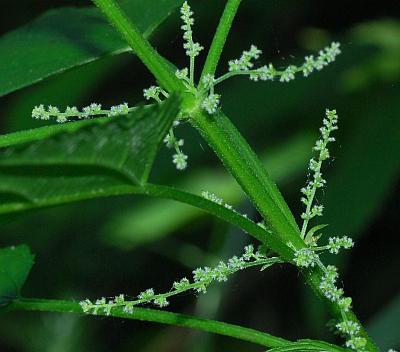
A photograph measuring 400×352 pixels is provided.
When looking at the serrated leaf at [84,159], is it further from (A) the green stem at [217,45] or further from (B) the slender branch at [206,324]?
(B) the slender branch at [206,324]

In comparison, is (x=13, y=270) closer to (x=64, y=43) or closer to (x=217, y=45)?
(x=64, y=43)

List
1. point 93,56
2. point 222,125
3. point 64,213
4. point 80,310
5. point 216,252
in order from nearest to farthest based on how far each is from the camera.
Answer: point 222,125 → point 80,310 → point 93,56 → point 216,252 → point 64,213

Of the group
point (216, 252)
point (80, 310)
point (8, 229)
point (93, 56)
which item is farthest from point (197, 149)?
point (80, 310)

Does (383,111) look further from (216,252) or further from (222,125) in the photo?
(222,125)

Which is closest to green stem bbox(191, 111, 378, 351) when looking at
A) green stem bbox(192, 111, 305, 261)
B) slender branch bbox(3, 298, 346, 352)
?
green stem bbox(192, 111, 305, 261)

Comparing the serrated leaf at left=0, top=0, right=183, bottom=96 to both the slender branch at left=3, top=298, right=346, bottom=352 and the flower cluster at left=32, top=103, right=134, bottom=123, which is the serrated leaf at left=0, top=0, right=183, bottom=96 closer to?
the flower cluster at left=32, top=103, right=134, bottom=123

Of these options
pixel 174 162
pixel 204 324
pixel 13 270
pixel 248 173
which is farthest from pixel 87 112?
pixel 13 270

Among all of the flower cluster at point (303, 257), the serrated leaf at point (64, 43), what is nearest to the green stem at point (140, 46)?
the flower cluster at point (303, 257)
